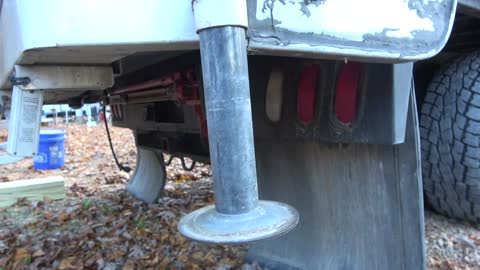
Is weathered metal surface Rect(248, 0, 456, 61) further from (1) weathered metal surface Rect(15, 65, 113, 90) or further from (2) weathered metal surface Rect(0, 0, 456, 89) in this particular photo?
(1) weathered metal surface Rect(15, 65, 113, 90)

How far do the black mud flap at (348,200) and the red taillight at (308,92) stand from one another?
0.20 metres

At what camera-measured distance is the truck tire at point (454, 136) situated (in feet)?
5.99

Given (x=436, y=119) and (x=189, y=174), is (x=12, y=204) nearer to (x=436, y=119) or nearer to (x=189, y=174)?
(x=189, y=174)

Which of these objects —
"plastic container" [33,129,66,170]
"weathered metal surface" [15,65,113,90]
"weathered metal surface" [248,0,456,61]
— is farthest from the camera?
"plastic container" [33,129,66,170]

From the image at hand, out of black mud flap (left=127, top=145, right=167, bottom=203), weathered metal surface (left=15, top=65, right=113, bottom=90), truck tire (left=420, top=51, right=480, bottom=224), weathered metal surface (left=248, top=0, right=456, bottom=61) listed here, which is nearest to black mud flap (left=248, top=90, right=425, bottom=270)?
weathered metal surface (left=248, top=0, right=456, bottom=61)

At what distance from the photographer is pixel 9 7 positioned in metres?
1.03

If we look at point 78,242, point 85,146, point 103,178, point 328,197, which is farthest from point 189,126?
point 85,146

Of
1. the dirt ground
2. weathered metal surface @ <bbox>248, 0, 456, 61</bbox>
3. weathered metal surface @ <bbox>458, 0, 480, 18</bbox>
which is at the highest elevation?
weathered metal surface @ <bbox>458, 0, 480, 18</bbox>

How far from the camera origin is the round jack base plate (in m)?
0.80

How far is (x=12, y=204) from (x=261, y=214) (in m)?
3.24

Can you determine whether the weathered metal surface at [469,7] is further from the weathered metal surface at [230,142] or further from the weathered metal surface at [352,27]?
the weathered metal surface at [230,142]

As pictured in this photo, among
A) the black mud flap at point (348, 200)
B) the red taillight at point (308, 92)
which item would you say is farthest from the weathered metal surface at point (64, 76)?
the black mud flap at point (348, 200)

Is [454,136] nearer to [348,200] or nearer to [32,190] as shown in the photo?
[348,200]

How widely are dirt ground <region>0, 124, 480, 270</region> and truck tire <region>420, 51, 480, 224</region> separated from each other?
0.22m
